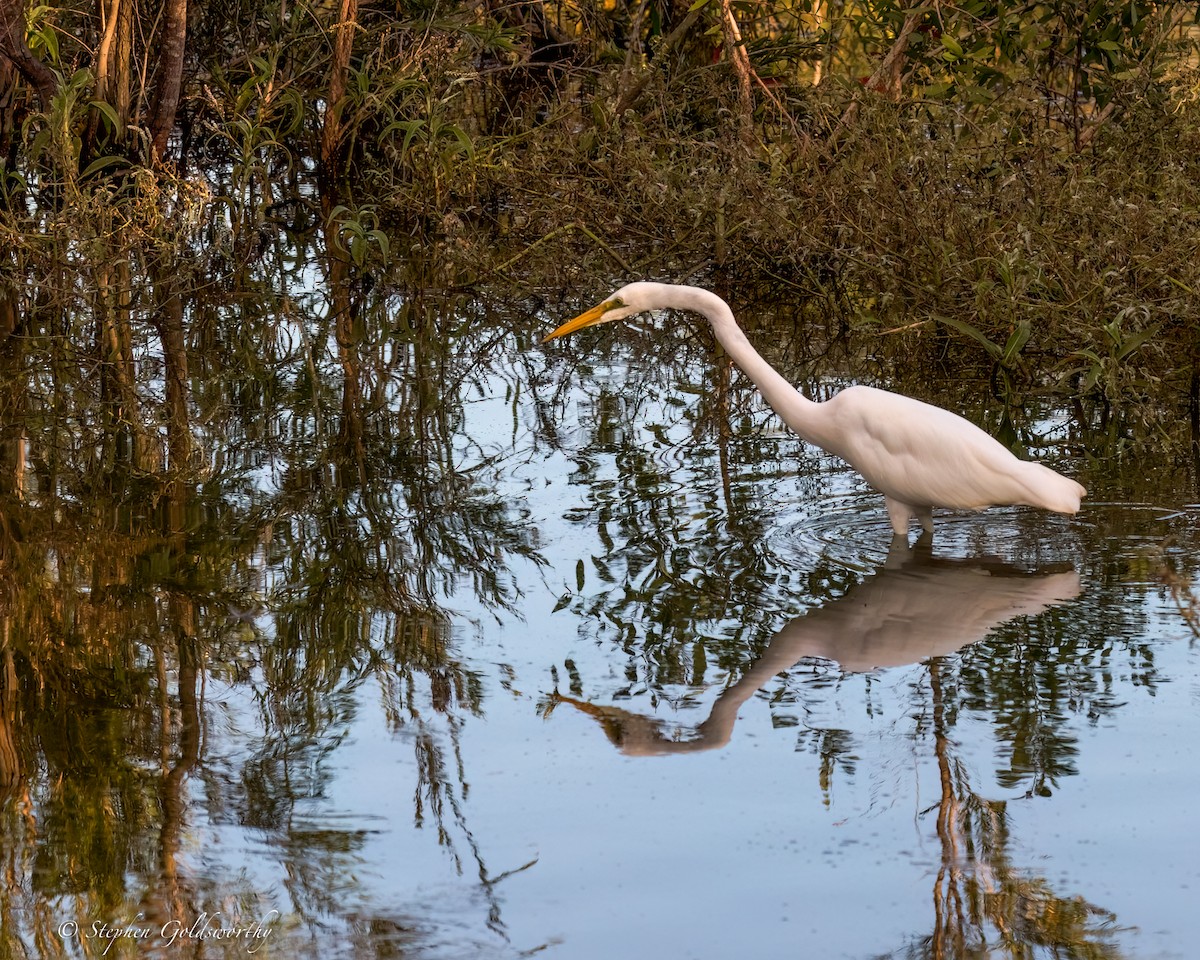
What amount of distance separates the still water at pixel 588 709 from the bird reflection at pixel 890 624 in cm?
1

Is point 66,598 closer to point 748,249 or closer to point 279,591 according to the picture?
point 279,591

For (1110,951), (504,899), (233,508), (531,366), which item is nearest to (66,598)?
(233,508)

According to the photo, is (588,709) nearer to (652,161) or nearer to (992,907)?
(992,907)

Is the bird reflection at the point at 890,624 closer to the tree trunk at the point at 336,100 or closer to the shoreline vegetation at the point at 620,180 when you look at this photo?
the shoreline vegetation at the point at 620,180

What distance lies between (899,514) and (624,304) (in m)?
1.16

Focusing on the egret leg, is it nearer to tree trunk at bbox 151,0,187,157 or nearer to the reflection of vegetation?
the reflection of vegetation

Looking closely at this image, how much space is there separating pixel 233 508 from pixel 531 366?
2.46 m

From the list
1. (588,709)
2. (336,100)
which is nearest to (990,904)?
(588,709)

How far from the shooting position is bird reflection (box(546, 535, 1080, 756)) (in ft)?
12.1

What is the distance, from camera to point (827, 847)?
3.11 m

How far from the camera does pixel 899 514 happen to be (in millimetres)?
5012

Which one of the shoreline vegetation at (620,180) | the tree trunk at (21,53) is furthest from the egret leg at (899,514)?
the tree trunk at (21,53)

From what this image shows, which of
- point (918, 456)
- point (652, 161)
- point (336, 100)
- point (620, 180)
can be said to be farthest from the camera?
point (336, 100)
